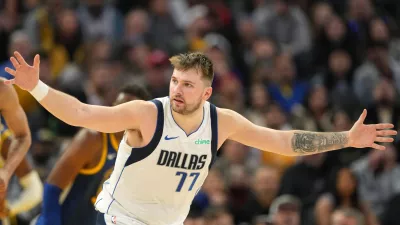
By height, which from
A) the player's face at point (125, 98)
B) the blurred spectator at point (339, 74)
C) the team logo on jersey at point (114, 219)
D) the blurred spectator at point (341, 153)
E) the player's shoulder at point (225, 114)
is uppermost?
the blurred spectator at point (339, 74)

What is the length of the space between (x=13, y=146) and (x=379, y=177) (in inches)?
243

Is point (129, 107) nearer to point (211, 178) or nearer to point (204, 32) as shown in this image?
point (211, 178)

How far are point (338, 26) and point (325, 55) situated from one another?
1.84 ft

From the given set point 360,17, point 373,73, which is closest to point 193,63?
point 373,73

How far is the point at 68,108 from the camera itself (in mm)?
5730

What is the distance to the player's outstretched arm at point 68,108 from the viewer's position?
5.62 metres

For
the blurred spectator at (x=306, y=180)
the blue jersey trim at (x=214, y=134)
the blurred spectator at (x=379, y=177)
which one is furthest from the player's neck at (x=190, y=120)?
the blurred spectator at (x=379, y=177)

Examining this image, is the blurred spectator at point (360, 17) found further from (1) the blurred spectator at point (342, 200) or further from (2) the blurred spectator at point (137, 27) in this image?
(1) the blurred spectator at point (342, 200)

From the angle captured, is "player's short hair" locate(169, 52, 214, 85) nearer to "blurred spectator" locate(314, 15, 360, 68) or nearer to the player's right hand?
the player's right hand

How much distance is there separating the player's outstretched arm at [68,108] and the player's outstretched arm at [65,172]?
1.39 metres

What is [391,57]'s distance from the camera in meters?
14.9

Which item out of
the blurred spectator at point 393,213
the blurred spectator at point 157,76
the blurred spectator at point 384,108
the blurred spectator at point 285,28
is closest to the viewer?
the blurred spectator at point 393,213

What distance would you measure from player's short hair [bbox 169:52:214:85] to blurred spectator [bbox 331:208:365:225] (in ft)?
14.3

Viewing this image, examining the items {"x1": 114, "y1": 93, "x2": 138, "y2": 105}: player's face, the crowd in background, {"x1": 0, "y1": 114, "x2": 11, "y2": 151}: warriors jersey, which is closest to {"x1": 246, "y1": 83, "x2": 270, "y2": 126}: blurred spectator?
the crowd in background
